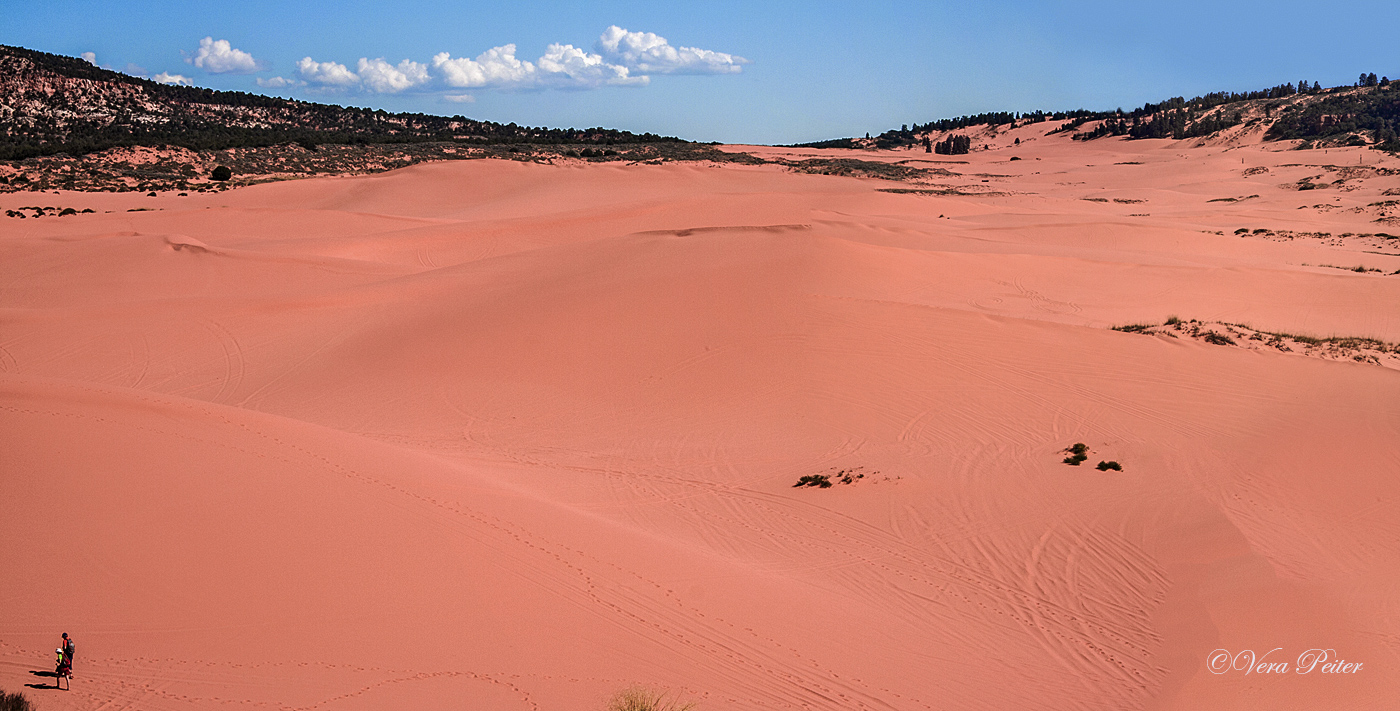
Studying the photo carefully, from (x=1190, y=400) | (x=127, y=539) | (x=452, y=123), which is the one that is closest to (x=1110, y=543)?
(x=1190, y=400)

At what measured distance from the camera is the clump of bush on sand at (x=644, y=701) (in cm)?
586

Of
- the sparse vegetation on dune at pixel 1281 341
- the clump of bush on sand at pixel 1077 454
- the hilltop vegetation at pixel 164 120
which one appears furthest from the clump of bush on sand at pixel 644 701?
the hilltop vegetation at pixel 164 120

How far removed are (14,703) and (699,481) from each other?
760 cm

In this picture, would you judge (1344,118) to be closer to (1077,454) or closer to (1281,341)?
(1281,341)

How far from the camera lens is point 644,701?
19.6ft

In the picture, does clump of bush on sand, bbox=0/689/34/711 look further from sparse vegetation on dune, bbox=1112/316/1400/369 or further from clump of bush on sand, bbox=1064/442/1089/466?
sparse vegetation on dune, bbox=1112/316/1400/369

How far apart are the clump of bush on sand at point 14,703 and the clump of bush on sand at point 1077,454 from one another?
35.1 ft

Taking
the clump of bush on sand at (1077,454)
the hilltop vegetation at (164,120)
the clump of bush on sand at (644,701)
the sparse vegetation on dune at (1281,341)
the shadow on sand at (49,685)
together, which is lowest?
the clump of bush on sand at (644,701)

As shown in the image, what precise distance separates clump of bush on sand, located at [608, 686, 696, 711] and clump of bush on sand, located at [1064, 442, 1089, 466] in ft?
23.2

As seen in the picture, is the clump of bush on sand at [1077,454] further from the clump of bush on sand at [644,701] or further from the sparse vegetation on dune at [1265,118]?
the sparse vegetation on dune at [1265,118]

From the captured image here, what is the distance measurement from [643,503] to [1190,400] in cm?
A: 833

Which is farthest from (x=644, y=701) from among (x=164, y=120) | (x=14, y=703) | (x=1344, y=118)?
(x=1344, y=118)

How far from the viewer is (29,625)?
625 centimetres

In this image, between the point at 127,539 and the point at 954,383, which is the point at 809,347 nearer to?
the point at 954,383
